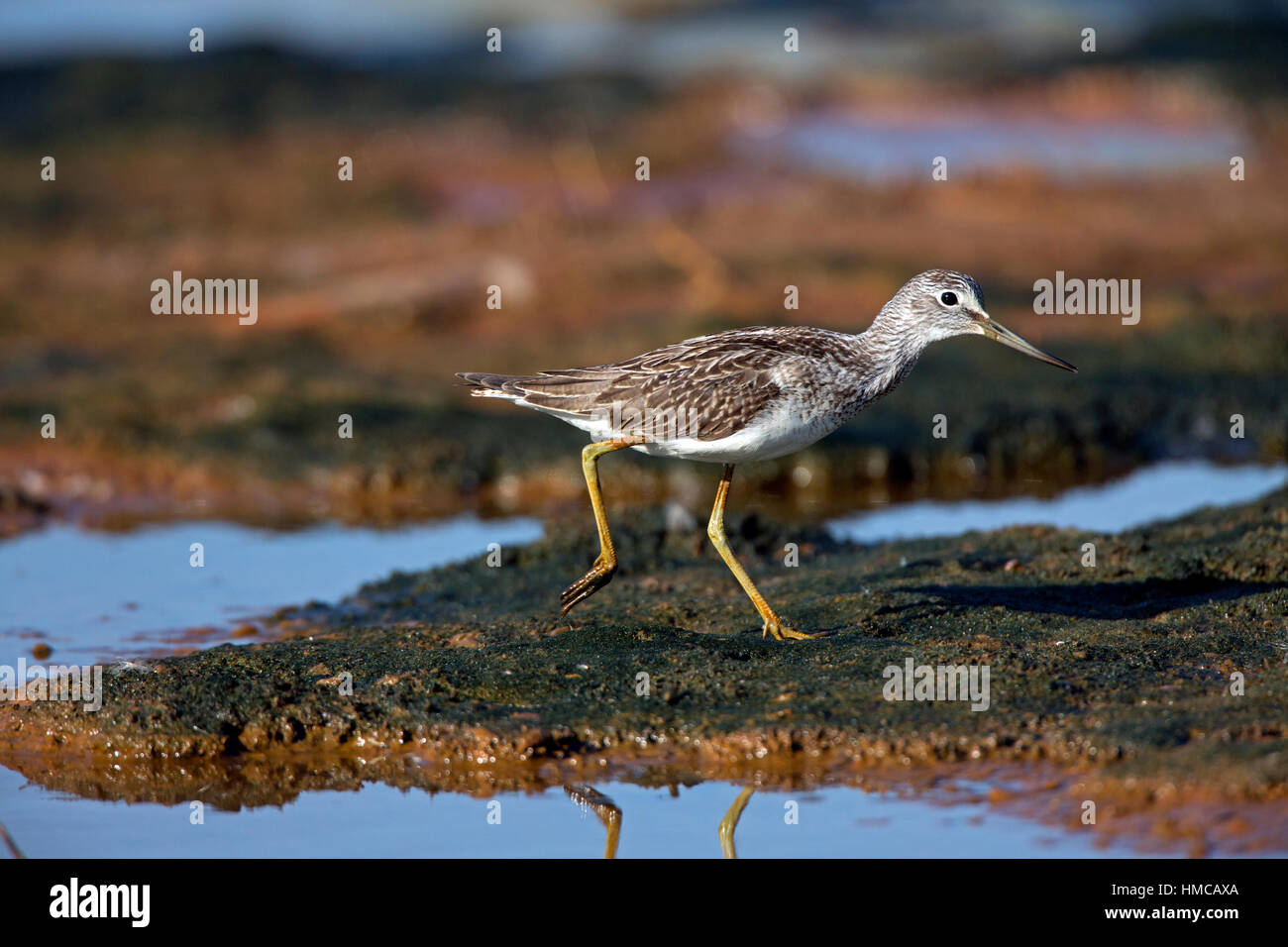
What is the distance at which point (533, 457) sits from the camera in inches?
537

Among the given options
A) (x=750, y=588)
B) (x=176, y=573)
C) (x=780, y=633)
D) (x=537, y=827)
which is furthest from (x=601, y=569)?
(x=176, y=573)

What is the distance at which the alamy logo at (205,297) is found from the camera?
1855 centimetres

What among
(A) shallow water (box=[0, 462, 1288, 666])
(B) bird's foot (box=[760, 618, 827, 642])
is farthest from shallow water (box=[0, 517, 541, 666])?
(B) bird's foot (box=[760, 618, 827, 642])

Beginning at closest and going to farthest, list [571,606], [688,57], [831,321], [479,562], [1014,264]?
[571,606]
[479,562]
[831,321]
[1014,264]
[688,57]

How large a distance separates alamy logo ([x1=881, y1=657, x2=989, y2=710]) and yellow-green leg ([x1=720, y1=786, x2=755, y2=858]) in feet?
3.00

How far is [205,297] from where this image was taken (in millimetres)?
19812

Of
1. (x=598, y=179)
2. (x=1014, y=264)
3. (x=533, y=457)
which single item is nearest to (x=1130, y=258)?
(x=1014, y=264)

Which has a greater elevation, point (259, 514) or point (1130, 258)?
point (1130, 258)

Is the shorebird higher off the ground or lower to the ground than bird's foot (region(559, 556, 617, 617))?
higher

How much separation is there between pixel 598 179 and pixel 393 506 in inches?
438

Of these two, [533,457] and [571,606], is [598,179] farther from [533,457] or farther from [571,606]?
[571,606]

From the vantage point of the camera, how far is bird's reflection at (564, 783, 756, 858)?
6.34 meters

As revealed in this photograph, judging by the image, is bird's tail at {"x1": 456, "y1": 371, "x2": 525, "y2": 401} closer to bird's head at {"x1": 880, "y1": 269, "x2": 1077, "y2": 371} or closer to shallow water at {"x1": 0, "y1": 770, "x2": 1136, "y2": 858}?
bird's head at {"x1": 880, "y1": 269, "x2": 1077, "y2": 371}

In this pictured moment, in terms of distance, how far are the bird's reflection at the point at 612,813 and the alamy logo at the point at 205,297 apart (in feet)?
41.3
